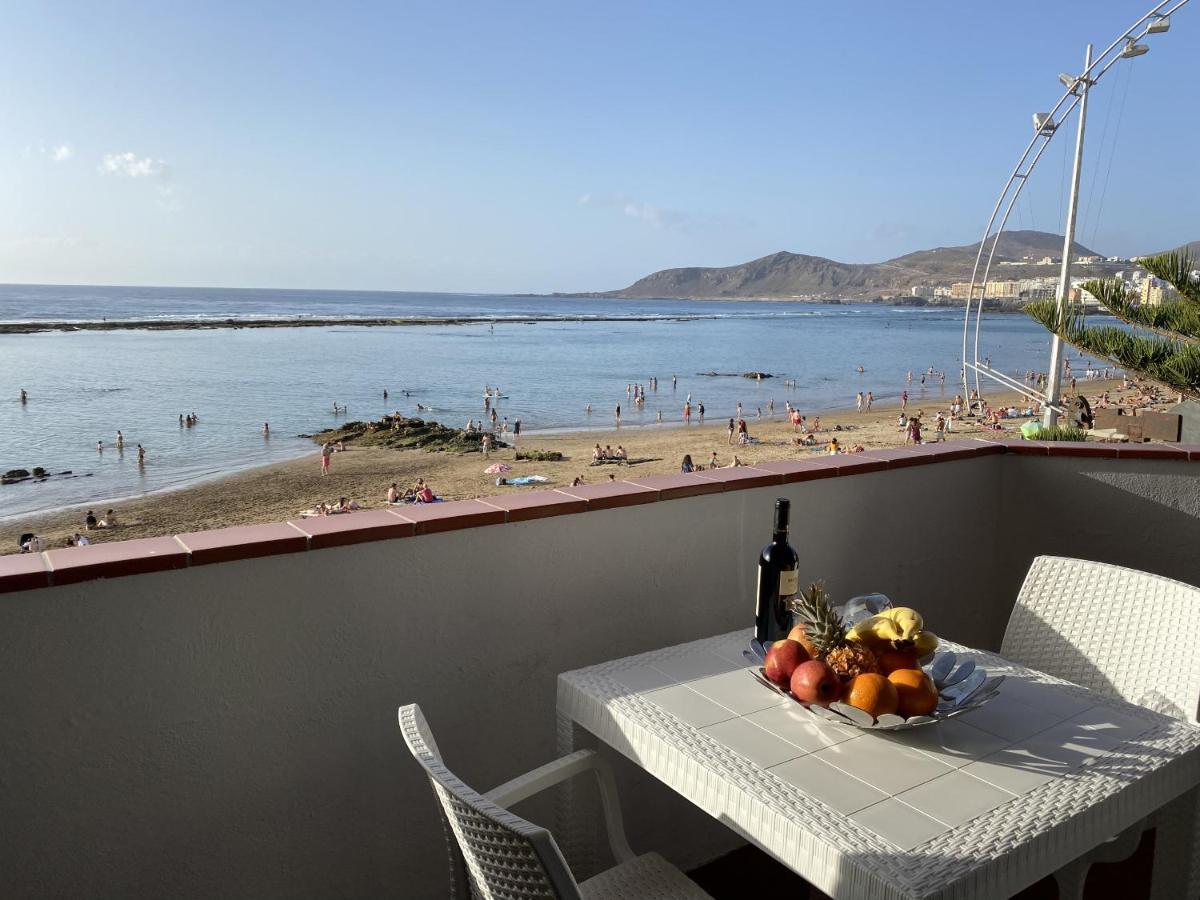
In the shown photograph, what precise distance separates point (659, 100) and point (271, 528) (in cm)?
3890

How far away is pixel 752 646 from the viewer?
68.3 inches

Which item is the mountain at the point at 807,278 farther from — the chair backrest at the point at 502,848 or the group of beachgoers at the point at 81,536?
the chair backrest at the point at 502,848

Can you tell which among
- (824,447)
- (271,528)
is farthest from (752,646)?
(824,447)

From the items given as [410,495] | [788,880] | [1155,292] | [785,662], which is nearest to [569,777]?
[785,662]

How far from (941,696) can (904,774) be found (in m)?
0.23

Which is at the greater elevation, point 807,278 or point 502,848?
point 807,278

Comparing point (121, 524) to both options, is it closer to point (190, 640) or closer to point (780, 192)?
point (190, 640)

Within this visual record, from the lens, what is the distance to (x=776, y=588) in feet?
5.72

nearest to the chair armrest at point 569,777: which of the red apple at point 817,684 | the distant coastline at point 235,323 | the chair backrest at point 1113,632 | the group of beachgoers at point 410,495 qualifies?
the red apple at point 817,684

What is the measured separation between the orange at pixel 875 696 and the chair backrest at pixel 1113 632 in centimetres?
80

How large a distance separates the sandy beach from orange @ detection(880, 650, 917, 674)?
1177cm

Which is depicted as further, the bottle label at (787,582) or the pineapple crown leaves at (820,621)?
the bottle label at (787,582)

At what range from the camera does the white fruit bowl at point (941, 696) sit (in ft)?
4.42

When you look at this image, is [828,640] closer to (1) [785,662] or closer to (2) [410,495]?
(1) [785,662]
